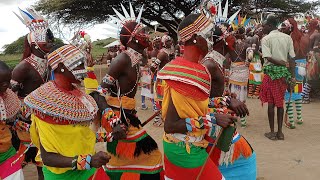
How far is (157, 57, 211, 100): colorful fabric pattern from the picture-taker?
2.99 metres

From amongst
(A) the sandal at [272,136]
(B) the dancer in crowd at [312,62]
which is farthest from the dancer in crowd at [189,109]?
(B) the dancer in crowd at [312,62]

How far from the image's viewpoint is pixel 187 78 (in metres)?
3.01

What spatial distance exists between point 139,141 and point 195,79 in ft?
4.34

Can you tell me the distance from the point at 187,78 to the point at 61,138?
1067 mm

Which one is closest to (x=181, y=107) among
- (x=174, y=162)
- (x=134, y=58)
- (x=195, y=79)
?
(x=195, y=79)

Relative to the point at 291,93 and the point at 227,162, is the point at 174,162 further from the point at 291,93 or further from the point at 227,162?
the point at 291,93

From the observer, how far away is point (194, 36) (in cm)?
317

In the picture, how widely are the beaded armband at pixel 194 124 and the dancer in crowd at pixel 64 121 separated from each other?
69cm

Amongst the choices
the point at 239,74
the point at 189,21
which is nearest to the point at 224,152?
the point at 189,21

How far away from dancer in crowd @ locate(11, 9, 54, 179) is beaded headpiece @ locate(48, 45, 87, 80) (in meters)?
1.88

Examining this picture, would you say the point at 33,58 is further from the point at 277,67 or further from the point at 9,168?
the point at 277,67

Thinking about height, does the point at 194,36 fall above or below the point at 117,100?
above

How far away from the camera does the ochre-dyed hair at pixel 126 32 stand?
4410 mm

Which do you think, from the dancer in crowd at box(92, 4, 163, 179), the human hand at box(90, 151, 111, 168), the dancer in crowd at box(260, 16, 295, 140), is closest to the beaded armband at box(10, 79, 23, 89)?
the dancer in crowd at box(92, 4, 163, 179)
